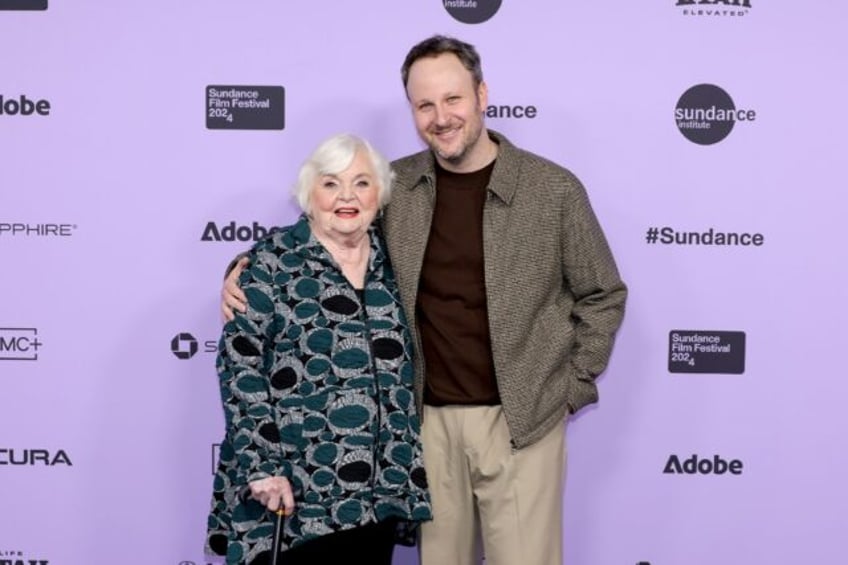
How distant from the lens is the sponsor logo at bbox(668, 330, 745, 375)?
2752 millimetres

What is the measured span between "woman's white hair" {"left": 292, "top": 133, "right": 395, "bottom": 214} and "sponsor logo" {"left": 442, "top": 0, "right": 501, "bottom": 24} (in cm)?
68

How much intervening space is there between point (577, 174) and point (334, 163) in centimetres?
87

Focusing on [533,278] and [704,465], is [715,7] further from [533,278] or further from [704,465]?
[704,465]

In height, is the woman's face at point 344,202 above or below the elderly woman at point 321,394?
above

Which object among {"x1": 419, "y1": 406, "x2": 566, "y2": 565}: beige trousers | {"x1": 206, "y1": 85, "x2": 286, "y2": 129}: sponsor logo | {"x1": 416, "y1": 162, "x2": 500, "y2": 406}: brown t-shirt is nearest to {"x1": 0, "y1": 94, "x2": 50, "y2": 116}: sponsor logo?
{"x1": 206, "y1": 85, "x2": 286, "y2": 129}: sponsor logo

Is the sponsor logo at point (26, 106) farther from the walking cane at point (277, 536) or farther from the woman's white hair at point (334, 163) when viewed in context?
the walking cane at point (277, 536)

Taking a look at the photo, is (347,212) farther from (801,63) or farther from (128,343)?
(801,63)

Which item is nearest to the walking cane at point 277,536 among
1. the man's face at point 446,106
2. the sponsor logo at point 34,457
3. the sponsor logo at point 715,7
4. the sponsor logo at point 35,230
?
the man's face at point 446,106

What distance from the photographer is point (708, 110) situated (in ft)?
8.89

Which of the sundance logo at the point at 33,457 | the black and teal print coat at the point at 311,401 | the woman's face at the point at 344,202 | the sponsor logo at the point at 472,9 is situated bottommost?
the sundance logo at the point at 33,457

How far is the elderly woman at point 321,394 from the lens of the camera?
2.04 metres

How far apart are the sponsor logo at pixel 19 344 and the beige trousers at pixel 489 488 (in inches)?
48.4

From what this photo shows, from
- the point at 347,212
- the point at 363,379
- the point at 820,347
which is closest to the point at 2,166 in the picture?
the point at 347,212

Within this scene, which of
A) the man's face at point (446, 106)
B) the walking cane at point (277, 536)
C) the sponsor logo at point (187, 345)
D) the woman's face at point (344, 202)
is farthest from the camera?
the sponsor logo at point (187, 345)
